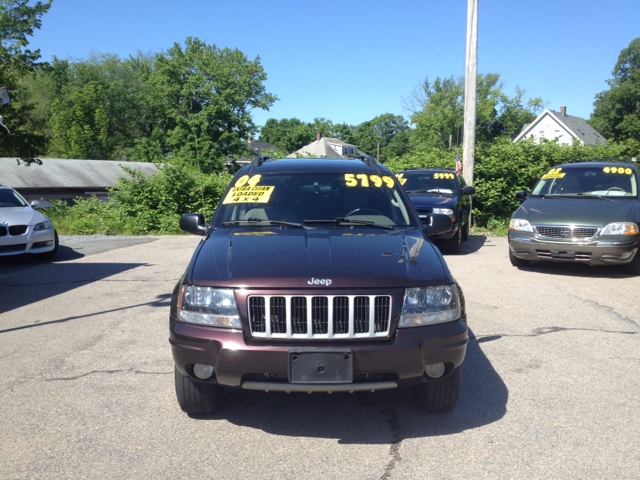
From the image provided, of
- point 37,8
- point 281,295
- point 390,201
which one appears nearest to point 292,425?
point 281,295

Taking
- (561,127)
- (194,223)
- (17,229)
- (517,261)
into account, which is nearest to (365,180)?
(194,223)

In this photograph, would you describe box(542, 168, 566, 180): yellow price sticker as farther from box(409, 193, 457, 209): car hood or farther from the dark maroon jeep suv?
the dark maroon jeep suv

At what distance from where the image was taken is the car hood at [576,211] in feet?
28.9

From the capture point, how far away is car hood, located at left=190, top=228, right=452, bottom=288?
3.21 meters

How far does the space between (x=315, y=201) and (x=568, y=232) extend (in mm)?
5747

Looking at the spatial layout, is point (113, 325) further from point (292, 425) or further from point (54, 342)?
point (292, 425)

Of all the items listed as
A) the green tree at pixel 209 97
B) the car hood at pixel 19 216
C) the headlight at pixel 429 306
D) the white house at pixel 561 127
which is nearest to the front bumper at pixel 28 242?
the car hood at pixel 19 216

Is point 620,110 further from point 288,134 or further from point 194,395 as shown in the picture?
point 288,134

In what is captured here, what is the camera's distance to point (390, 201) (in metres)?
4.71

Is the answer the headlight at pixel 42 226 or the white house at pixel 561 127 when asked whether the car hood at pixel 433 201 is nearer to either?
the headlight at pixel 42 226

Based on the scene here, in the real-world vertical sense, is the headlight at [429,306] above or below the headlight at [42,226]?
above

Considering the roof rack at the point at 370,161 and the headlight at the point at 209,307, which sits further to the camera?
the roof rack at the point at 370,161

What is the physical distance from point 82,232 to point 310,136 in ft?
330

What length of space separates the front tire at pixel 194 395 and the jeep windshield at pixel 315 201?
138 centimetres
